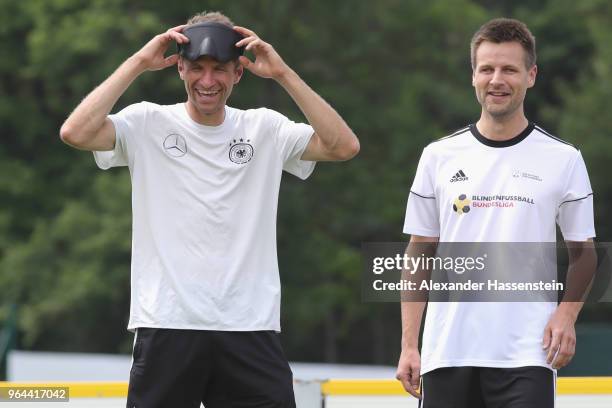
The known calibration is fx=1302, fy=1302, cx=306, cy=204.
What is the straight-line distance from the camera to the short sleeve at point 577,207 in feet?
15.9

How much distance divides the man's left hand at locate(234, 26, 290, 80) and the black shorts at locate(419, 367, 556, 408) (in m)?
1.33

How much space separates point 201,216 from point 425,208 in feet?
2.84

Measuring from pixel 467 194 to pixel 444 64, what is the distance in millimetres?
23072

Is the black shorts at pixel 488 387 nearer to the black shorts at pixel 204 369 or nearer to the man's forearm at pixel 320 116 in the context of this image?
the black shorts at pixel 204 369

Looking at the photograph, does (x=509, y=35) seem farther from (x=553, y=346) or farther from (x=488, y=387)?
(x=488, y=387)

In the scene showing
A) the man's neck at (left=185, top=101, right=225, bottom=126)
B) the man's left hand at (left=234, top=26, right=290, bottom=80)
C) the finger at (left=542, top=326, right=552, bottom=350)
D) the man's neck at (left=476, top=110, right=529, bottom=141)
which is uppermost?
the man's left hand at (left=234, top=26, right=290, bottom=80)

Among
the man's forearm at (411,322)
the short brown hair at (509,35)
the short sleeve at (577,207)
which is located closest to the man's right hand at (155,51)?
the short brown hair at (509,35)

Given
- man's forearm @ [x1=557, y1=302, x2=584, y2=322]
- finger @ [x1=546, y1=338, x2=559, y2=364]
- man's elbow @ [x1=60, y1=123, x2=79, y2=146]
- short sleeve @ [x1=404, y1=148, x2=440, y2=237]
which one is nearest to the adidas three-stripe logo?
short sleeve @ [x1=404, y1=148, x2=440, y2=237]

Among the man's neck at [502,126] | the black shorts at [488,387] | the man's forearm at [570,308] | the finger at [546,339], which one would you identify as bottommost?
the black shorts at [488,387]

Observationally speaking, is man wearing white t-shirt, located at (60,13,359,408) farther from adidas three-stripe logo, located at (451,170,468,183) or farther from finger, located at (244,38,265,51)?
adidas three-stripe logo, located at (451,170,468,183)

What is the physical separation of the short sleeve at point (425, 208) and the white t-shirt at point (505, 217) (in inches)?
2.8

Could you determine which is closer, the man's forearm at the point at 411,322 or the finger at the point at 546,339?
the finger at the point at 546,339

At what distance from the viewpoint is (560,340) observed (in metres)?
4.72

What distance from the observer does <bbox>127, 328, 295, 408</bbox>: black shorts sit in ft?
16.3
